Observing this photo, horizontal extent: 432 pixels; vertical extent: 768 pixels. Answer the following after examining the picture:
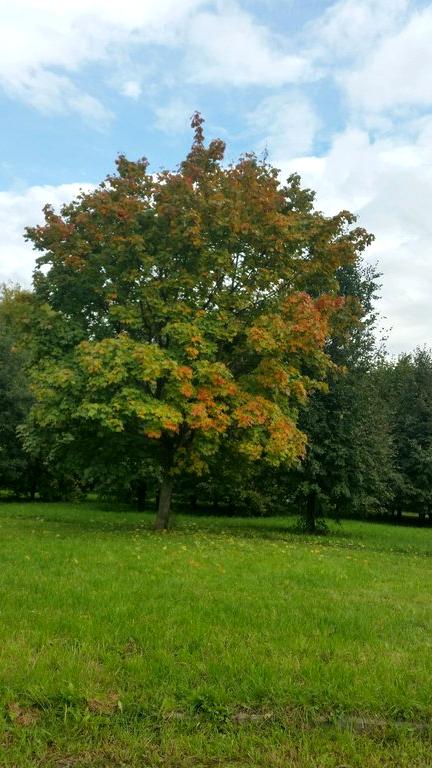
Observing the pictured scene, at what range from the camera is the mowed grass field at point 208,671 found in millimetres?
3645

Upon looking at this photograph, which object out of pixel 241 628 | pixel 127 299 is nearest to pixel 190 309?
pixel 127 299

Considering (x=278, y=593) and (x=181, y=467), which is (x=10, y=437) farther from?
(x=278, y=593)

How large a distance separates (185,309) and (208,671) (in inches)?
382

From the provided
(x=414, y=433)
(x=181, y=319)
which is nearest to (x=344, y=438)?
(x=181, y=319)

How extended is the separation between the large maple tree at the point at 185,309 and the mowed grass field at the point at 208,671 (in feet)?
16.3

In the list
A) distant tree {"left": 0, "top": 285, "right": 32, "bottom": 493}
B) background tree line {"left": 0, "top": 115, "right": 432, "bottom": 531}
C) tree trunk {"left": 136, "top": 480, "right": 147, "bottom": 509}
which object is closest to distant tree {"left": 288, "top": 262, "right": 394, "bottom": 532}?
background tree line {"left": 0, "top": 115, "right": 432, "bottom": 531}

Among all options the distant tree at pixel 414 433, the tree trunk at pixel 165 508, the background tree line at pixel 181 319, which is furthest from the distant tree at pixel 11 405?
the distant tree at pixel 414 433

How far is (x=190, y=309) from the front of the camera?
44.7 ft

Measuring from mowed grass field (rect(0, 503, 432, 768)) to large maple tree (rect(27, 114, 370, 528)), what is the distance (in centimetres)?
497

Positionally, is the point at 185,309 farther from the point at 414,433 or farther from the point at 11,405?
the point at 414,433

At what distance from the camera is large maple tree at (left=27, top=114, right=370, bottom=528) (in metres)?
12.5

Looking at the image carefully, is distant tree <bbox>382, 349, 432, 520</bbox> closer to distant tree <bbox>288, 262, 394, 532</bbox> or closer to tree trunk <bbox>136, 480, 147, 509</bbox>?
distant tree <bbox>288, 262, 394, 532</bbox>

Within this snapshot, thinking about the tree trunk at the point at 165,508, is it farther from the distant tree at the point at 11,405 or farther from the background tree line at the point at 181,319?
the distant tree at the point at 11,405

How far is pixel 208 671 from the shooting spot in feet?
15.0
